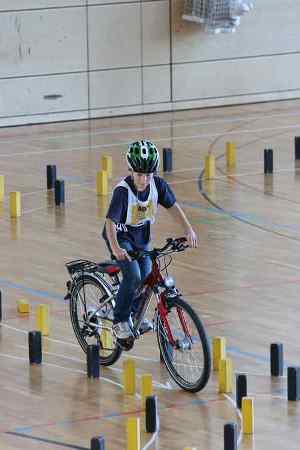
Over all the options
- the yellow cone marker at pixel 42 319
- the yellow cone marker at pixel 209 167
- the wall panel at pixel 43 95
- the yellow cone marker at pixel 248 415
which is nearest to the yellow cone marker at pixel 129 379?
the yellow cone marker at pixel 248 415

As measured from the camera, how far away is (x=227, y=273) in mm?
14078

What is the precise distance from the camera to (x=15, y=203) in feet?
55.8

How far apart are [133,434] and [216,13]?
1764 centimetres

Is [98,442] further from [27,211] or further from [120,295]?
[27,211]

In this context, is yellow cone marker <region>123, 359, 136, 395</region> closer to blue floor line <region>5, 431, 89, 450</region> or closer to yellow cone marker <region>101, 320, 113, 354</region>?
yellow cone marker <region>101, 320, 113, 354</region>

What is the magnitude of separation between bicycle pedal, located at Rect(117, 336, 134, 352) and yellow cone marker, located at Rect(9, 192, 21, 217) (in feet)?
20.7

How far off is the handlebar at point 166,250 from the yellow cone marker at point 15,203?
6638mm

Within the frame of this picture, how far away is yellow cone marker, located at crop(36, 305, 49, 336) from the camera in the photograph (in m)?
12.0

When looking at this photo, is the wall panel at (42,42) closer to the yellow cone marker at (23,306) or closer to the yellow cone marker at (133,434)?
the yellow cone marker at (23,306)

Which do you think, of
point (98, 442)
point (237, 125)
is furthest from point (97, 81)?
point (98, 442)

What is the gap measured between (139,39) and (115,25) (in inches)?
21.7

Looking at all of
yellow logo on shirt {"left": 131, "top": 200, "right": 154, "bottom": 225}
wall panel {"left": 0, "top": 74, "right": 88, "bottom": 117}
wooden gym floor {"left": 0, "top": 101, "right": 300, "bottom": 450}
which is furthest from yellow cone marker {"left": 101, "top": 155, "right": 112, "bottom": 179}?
yellow logo on shirt {"left": 131, "top": 200, "right": 154, "bottom": 225}

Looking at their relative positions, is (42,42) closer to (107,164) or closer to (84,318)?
(107,164)

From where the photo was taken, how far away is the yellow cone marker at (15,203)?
17.0 meters
